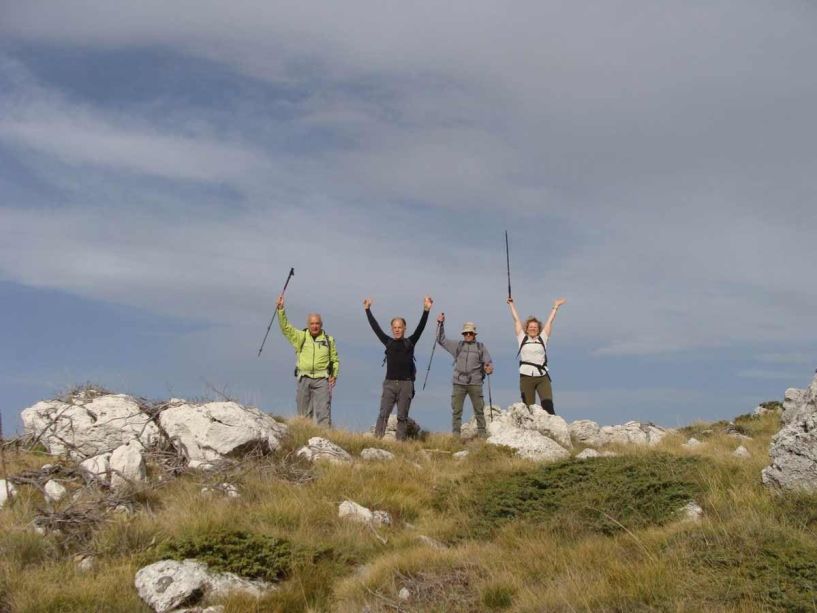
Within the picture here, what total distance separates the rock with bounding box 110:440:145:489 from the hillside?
0.86ft

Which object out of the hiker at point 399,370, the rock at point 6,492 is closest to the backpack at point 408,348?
the hiker at point 399,370

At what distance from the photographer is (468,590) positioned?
7.61m

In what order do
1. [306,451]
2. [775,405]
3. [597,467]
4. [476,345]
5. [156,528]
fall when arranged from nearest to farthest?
1. [156,528]
2. [597,467]
3. [306,451]
4. [476,345]
5. [775,405]

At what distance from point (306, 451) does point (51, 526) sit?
15.4 feet

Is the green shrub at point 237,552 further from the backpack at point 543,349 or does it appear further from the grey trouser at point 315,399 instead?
the backpack at point 543,349

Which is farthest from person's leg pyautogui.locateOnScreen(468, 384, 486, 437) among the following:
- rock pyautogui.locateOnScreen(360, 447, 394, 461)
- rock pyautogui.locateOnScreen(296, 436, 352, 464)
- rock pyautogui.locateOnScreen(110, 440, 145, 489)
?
rock pyautogui.locateOnScreen(110, 440, 145, 489)

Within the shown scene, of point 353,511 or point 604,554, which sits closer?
point 604,554

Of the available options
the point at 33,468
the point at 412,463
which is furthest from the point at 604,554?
the point at 33,468

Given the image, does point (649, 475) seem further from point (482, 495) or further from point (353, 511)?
point (353, 511)

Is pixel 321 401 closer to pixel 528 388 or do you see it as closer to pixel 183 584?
pixel 528 388

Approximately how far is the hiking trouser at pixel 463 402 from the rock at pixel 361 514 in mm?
6184

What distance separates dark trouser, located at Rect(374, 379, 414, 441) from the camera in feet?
52.8

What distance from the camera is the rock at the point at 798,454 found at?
29.2ft

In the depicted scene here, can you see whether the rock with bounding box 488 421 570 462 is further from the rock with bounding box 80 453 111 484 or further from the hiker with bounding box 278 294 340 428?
the rock with bounding box 80 453 111 484
